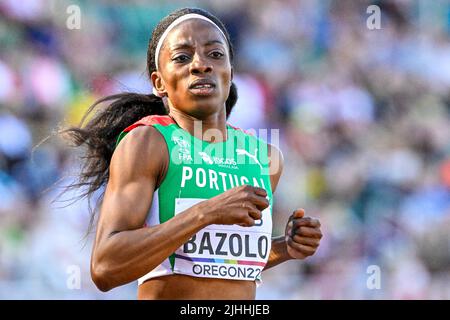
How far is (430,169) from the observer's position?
828 centimetres

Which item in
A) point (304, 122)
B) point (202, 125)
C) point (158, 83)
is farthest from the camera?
point (304, 122)

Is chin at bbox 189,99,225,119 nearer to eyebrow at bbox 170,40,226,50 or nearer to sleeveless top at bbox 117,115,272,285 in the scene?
sleeveless top at bbox 117,115,272,285

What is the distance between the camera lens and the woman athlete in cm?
307

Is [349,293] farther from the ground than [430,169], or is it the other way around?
[430,169]

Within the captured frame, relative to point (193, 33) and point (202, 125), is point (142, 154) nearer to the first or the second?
point (202, 125)

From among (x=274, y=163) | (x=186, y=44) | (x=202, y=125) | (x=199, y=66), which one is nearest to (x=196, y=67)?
(x=199, y=66)

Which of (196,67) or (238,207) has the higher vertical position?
(196,67)

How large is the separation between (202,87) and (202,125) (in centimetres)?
19

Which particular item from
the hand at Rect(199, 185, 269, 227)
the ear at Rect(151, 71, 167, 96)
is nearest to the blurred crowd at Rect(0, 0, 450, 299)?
the ear at Rect(151, 71, 167, 96)

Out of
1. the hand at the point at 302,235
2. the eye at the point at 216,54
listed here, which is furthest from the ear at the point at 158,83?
the hand at the point at 302,235

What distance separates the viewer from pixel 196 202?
11.1 feet
